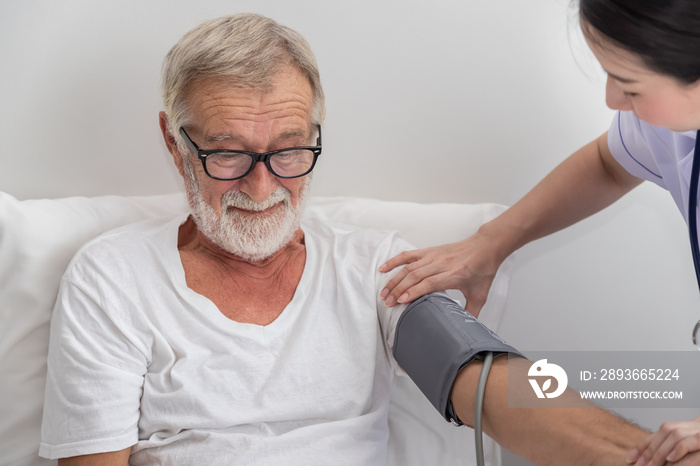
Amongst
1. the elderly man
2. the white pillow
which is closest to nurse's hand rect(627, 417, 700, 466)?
the elderly man

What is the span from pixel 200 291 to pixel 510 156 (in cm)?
96

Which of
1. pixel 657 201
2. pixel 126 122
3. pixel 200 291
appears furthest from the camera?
pixel 657 201

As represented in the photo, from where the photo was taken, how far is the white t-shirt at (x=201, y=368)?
1.33m

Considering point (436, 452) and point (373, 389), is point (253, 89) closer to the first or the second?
point (373, 389)

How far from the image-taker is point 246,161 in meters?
1.42

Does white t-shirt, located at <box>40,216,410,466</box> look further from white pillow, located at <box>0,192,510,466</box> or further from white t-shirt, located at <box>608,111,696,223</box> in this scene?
white t-shirt, located at <box>608,111,696,223</box>

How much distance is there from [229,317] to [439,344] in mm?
452

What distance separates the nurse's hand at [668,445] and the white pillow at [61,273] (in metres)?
0.72

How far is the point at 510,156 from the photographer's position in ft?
6.47

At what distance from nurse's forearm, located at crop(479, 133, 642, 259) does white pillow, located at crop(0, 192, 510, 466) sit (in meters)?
0.16

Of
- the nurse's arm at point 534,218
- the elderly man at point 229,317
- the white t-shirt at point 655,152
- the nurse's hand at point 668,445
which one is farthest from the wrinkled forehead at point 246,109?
the nurse's hand at point 668,445

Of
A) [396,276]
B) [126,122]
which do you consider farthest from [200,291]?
[126,122]

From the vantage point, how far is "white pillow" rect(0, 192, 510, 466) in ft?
5.00

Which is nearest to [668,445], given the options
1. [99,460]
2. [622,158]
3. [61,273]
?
[622,158]
